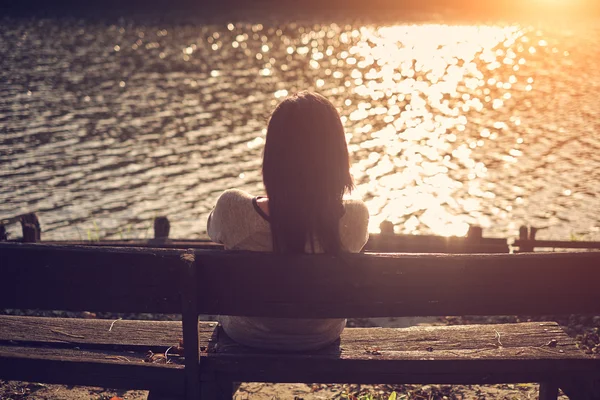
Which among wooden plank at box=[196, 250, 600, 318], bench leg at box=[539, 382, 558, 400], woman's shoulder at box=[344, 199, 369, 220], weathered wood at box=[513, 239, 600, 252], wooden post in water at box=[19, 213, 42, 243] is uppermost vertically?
woman's shoulder at box=[344, 199, 369, 220]

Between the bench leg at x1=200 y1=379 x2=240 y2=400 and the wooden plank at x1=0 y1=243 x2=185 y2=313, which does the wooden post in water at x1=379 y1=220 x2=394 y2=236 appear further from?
the wooden plank at x1=0 y1=243 x2=185 y2=313

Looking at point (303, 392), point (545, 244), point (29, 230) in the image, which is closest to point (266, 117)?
point (29, 230)

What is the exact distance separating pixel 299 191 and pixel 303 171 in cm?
11

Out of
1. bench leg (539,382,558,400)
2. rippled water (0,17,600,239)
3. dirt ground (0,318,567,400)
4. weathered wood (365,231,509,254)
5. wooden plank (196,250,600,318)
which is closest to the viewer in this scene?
wooden plank (196,250,600,318)

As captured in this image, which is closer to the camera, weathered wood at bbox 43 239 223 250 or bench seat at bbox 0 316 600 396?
bench seat at bbox 0 316 600 396

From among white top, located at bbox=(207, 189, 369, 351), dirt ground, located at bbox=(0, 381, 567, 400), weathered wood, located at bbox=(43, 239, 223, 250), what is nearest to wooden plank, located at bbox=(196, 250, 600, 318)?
white top, located at bbox=(207, 189, 369, 351)

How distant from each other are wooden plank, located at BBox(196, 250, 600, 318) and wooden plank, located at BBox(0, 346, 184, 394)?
485 mm

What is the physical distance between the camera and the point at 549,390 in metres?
4.18

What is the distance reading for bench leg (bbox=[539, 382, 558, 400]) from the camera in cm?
415

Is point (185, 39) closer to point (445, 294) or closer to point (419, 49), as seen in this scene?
point (419, 49)

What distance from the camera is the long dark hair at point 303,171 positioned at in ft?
12.5

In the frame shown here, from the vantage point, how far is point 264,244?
4.03 meters

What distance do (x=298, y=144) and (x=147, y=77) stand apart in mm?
30504

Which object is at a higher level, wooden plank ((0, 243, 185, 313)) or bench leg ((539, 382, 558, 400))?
wooden plank ((0, 243, 185, 313))
